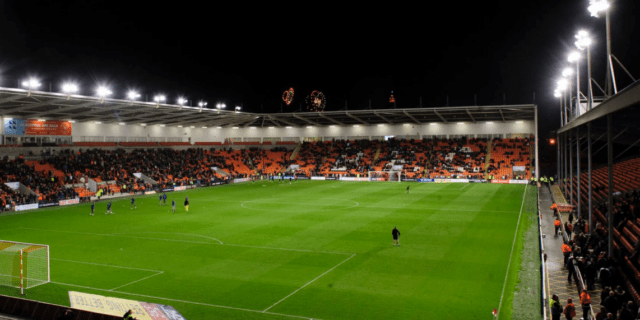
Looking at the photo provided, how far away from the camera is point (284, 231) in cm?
2552

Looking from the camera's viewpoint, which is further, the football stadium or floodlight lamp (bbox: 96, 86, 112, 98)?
floodlight lamp (bbox: 96, 86, 112, 98)

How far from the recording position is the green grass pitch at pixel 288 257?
46.0 feet

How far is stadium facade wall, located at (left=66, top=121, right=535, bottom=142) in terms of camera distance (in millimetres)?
58625

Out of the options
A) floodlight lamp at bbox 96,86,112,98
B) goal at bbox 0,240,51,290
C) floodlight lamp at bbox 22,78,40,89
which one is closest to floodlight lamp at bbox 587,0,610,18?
goal at bbox 0,240,51,290

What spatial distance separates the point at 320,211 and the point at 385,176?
3142 centimetres

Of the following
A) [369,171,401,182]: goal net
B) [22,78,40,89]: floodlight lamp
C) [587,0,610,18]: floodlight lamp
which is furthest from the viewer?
[369,171,401,182]: goal net

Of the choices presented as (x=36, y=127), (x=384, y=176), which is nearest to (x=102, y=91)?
(x=36, y=127)

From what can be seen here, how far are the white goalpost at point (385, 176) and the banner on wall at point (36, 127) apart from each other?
39244mm

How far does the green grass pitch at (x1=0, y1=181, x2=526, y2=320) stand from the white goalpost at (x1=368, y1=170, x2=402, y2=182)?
2569 cm

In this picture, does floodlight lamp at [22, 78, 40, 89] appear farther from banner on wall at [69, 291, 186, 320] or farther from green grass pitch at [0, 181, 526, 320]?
banner on wall at [69, 291, 186, 320]

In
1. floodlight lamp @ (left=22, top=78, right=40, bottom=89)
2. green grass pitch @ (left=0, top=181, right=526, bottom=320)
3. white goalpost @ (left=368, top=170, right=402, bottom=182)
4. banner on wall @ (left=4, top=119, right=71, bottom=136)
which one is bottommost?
green grass pitch @ (left=0, top=181, right=526, bottom=320)

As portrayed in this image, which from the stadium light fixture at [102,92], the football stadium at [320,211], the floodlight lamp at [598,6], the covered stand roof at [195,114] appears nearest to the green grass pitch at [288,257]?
the football stadium at [320,211]

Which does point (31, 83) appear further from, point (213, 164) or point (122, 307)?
point (213, 164)

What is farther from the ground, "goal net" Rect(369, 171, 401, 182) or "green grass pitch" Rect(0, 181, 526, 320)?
"goal net" Rect(369, 171, 401, 182)
